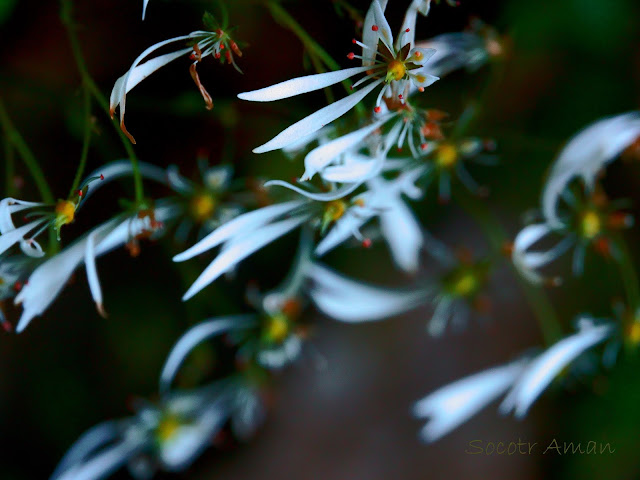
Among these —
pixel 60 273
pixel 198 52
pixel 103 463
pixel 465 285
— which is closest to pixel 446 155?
pixel 465 285

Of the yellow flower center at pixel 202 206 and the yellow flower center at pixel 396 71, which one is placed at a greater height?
the yellow flower center at pixel 396 71

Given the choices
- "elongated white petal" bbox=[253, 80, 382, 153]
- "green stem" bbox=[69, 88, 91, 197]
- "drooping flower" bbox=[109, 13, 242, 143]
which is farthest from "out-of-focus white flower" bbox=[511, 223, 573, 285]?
"green stem" bbox=[69, 88, 91, 197]

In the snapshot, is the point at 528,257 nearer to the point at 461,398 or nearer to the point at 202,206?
the point at 461,398

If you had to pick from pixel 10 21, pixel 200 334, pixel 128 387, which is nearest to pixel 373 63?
pixel 200 334

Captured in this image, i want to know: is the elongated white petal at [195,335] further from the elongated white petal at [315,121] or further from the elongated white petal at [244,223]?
the elongated white petal at [315,121]

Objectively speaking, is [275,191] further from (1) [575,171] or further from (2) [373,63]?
(1) [575,171]

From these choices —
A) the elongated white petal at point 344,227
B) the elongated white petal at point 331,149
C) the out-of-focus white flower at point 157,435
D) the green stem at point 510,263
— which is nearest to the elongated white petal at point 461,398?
the green stem at point 510,263

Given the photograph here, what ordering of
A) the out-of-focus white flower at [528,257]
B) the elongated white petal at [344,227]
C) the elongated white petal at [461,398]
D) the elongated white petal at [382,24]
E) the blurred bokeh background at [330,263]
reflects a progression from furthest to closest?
the blurred bokeh background at [330,263]
the elongated white petal at [461,398]
the out-of-focus white flower at [528,257]
the elongated white petal at [344,227]
the elongated white petal at [382,24]
